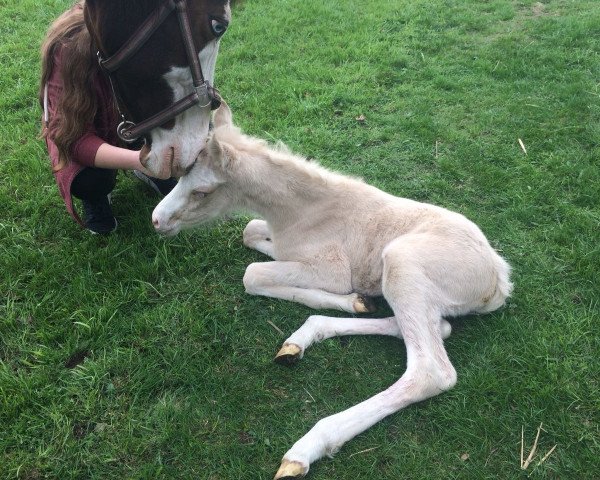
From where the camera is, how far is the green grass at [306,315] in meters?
2.77

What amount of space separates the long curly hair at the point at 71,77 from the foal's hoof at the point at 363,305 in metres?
2.37

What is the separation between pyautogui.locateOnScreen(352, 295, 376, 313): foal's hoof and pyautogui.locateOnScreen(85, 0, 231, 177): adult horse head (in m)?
1.51

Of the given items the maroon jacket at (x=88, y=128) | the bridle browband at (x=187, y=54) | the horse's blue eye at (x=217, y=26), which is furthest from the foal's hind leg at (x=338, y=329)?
the maroon jacket at (x=88, y=128)

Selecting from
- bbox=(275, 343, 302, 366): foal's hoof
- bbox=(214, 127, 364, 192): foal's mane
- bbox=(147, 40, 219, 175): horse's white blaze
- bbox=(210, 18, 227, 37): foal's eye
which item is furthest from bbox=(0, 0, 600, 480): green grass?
bbox=(210, 18, 227, 37): foal's eye

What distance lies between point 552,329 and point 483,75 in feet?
14.2

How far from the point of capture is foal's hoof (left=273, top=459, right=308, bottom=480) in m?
2.56

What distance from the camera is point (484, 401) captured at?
3002 millimetres

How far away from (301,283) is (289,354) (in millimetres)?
661

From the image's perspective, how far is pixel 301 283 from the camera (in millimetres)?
3684

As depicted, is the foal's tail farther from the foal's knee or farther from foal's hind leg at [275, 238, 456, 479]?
the foal's knee

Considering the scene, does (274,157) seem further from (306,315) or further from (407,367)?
(407,367)

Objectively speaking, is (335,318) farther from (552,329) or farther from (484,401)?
(552,329)

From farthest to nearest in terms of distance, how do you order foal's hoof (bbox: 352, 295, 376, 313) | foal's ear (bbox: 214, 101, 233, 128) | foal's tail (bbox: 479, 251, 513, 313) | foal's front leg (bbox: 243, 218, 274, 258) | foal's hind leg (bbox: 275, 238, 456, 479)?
foal's front leg (bbox: 243, 218, 274, 258), foal's ear (bbox: 214, 101, 233, 128), foal's hoof (bbox: 352, 295, 376, 313), foal's tail (bbox: 479, 251, 513, 313), foal's hind leg (bbox: 275, 238, 456, 479)

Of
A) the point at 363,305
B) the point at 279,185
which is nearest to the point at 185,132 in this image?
the point at 279,185
